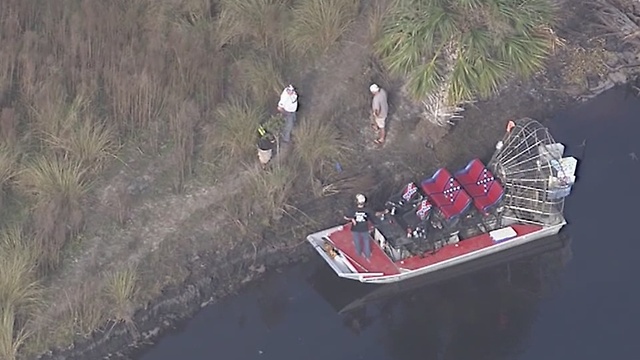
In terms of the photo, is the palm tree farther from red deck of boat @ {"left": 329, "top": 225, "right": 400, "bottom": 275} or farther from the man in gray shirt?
red deck of boat @ {"left": 329, "top": 225, "right": 400, "bottom": 275}

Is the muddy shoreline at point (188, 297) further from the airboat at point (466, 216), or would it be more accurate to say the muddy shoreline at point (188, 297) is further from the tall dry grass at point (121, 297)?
the airboat at point (466, 216)

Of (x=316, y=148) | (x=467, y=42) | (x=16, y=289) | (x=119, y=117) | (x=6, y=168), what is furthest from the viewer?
(x=119, y=117)

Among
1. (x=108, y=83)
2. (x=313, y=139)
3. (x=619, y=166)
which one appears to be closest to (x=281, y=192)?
(x=313, y=139)

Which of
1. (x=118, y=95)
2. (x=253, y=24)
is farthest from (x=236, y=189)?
(x=253, y=24)

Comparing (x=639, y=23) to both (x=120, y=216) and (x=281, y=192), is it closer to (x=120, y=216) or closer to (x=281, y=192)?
(x=281, y=192)

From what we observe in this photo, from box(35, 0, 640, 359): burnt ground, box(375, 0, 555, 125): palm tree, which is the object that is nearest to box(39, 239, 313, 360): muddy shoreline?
box(35, 0, 640, 359): burnt ground

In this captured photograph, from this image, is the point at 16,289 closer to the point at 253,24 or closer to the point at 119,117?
the point at 119,117
